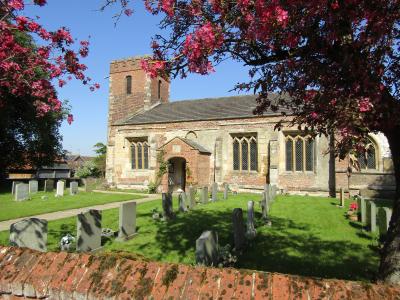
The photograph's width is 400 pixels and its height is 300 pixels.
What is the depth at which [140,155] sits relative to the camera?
2917 cm

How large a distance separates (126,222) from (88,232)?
65.3 inches

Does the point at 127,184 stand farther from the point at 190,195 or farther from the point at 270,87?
the point at 270,87

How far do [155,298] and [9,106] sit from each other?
2545cm

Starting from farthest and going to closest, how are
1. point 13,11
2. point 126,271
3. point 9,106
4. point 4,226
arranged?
point 9,106
point 4,226
point 13,11
point 126,271

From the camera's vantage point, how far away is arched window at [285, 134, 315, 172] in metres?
23.5

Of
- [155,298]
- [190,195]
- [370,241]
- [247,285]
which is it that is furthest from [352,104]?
[190,195]

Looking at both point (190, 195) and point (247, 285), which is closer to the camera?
point (247, 285)

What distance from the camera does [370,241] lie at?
30.5ft

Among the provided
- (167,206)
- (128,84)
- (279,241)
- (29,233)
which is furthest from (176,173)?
(29,233)

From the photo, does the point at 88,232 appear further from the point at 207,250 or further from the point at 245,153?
the point at 245,153

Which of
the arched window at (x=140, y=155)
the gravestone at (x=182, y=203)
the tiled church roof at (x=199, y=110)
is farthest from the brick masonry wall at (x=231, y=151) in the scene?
the gravestone at (x=182, y=203)

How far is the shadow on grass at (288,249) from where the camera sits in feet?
22.5

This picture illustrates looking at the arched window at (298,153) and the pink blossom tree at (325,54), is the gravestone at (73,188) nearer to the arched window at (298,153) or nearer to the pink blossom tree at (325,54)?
the arched window at (298,153)

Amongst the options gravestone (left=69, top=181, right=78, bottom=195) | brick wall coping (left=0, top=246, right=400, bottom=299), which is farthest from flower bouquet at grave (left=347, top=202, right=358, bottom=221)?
gravestone (left=69, top=181, right=78, bottom=195)
